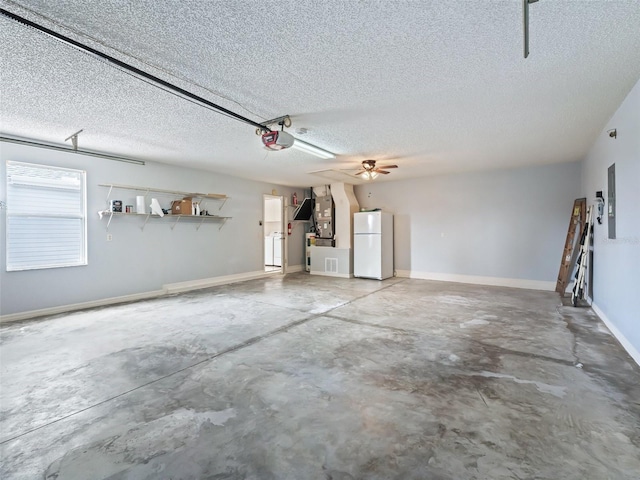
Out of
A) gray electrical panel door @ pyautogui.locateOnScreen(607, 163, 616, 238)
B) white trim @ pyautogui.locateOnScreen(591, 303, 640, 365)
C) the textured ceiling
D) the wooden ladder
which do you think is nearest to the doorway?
the textured ceiling

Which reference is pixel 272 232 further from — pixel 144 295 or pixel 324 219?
pixel 144 295

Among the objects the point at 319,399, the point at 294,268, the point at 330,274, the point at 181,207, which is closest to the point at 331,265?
the point at 330,274

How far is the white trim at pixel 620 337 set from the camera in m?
2.76

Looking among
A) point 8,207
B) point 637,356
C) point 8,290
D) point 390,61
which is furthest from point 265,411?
point 8,207

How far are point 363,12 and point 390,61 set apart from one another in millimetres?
612

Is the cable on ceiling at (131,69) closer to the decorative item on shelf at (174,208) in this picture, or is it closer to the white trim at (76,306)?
the decorative item on shelf at (174,208)

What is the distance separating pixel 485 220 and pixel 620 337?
3867 mm

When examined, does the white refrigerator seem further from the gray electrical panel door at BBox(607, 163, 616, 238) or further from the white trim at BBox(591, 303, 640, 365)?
the gray electrical panel door at BBox(607, 163, 616, 238)

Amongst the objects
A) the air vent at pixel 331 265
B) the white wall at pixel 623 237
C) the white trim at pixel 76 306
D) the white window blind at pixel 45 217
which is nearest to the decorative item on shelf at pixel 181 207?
the white window blind at pixel 45 217

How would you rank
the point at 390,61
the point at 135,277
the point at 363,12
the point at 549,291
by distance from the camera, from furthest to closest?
the point at 549,291 → the point at 135,277 → the point at 390,61 → the point at 363,12

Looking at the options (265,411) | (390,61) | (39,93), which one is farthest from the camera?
(39,93)

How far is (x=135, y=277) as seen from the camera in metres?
5.48

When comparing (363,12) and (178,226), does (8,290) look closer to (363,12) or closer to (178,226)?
(178,226)

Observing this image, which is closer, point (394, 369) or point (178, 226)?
point (394, 369)
